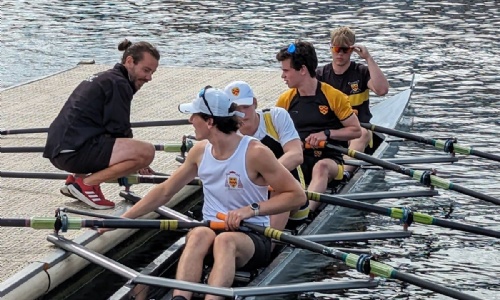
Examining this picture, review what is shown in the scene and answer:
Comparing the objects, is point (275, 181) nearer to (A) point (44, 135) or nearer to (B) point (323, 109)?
(B) point (323, 109)

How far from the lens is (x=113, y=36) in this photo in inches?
1048

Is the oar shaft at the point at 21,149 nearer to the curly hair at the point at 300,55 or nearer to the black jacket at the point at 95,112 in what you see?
the black jacket at the point at 95,112

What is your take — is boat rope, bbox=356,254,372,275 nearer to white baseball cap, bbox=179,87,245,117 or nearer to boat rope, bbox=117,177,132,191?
white baseball cap, bbox=179,87,245,117

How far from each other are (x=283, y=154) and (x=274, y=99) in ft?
20.4

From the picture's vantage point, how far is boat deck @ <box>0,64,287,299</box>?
985 centimetres

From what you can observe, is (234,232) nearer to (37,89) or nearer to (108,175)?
(108,175)

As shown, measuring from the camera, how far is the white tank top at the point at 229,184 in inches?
352

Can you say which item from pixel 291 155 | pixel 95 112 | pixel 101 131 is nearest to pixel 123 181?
pixel 101 131

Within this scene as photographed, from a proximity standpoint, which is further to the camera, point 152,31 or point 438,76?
point 152,31

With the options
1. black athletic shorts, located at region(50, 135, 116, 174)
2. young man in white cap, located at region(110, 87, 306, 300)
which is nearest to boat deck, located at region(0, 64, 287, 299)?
black athletic shorts, located at region(50, 135, 116, 174)

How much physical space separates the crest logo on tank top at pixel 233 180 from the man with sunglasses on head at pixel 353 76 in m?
4.29

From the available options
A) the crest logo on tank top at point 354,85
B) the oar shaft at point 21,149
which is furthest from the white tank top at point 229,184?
the crest logo on tank top at point 354,85

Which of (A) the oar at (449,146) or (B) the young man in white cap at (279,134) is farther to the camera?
(A) the oar at (449,146)

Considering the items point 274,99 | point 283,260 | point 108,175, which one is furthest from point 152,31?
point 283,260
